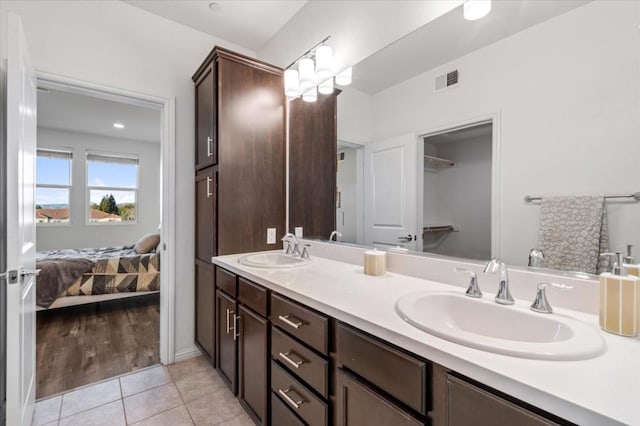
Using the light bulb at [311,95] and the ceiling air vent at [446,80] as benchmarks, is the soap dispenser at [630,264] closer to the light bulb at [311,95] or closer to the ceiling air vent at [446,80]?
the ceiling air vent at [446,80]

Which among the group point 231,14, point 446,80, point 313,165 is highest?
point 231,14

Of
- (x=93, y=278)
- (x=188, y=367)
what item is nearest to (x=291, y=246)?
(x=188, y=367)

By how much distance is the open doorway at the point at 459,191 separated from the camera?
3.82 feet

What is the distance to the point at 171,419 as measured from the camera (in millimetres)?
1658

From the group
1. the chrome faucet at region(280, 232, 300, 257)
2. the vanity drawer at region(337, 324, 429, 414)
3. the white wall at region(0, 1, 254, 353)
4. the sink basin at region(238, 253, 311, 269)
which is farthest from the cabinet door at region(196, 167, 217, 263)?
the vanity drawer at region(337, 324, 429, 414)

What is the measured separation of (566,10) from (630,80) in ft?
1.08

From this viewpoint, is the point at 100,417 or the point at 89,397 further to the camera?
the point at 89,397

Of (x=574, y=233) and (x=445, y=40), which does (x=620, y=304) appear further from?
(x=445, y=40)

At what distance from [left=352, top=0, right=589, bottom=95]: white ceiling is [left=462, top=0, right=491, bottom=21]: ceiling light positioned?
17mm

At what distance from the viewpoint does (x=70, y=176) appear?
16.5ft

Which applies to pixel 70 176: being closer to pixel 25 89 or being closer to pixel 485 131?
pixel 25 89

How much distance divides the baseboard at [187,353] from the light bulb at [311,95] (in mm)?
2210

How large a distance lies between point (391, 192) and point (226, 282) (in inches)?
44.8

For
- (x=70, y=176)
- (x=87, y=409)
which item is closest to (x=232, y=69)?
(x=87, y=409)
